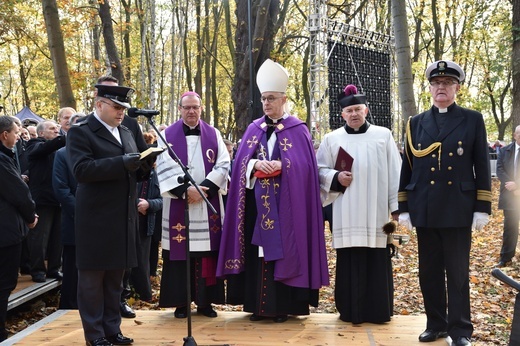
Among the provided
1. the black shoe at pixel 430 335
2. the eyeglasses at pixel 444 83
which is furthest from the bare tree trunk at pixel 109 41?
the black shoe at pixel 430 335

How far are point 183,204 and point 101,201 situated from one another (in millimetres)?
1211

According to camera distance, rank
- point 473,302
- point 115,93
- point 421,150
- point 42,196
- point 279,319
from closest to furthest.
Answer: point 115,93 → point 421,150 → point 279,319 → point 42,196 → point 473,302

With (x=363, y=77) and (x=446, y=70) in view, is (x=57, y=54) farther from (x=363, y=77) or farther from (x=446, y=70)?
(x=363, y=77)

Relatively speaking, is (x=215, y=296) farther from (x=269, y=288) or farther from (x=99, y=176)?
(x=99, y=176)

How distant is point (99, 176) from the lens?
4.61 m

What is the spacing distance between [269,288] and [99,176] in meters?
1.95

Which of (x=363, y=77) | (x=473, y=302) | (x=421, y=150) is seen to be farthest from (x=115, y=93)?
(x=363, y=77)

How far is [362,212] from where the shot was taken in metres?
5.52

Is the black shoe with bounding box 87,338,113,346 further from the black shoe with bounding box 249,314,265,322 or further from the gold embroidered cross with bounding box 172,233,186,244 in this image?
the black shoe with bounding box 249,314,265,322

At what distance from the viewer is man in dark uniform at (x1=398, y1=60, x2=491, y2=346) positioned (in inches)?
184

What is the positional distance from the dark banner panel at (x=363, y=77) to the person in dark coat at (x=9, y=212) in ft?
36.3

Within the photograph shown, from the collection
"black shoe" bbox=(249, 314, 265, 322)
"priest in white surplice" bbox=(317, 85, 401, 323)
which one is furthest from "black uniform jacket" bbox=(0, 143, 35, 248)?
"priest in white surplice" bbox=(317, 85, 401, 323)

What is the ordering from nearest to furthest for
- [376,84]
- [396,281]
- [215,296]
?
[215,296] → [396,281] → [376,84]

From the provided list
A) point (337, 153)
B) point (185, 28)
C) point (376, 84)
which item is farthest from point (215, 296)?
point (185, 28)
